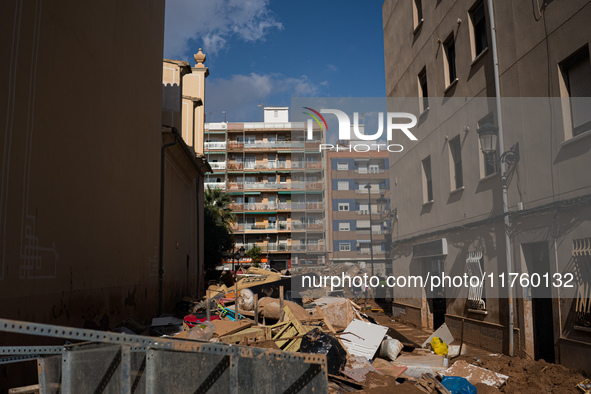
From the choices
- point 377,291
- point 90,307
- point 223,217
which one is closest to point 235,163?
point 223,217

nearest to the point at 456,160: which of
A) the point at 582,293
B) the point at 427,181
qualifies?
the point at 427,181

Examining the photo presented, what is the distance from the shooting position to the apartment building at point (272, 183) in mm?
61344

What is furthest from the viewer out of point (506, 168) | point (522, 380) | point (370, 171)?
point (370, 171)

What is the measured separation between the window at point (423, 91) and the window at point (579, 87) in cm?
738

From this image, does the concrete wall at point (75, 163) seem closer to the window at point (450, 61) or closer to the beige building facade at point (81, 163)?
the beige building facade at point (81, 163)

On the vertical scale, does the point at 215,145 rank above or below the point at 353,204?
above

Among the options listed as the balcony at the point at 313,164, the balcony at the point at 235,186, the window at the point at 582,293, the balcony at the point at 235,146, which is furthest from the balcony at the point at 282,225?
the window at the point at 582,293

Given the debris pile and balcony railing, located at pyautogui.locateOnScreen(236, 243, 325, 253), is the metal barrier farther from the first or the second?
balcony railing, located at pyautogui.locateOnScreen(236, 243, 325, 253)

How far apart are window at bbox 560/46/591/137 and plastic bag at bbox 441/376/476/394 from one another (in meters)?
4.63

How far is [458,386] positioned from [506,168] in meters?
5.12

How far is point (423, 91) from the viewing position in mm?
16641

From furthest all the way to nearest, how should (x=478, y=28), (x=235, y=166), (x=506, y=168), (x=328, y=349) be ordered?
(x=235, y=166) → (x=478, y=28) → (x=506, y=168) → (x=328, y=349)

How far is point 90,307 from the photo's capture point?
8.32m

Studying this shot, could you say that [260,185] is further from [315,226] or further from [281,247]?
[315,226]
